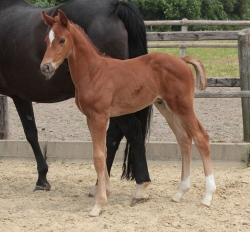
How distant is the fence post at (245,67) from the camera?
6.07 meters

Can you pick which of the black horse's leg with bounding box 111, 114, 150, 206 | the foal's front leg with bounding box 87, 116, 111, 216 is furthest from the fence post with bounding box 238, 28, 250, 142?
the foal's front leg with bounding box 87, 116, 111, 216

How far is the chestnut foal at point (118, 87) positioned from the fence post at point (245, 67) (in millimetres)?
1825

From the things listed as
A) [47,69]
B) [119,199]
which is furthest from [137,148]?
[47,69]

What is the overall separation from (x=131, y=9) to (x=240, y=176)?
6.27 feet

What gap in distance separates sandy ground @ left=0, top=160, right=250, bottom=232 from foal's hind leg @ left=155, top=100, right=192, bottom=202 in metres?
0.10

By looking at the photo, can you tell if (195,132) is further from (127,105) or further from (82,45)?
(82,45)

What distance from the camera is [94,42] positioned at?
4691 millimetres

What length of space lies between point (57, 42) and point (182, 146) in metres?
1.38

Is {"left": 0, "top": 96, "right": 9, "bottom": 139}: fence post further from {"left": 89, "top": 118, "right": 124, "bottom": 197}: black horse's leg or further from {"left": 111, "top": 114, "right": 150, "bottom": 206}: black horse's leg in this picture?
{"left": 111, "top": 114, "right": 150, "bottom": 206}: black horse's leg

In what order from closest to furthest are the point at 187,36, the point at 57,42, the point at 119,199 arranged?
the point at 57,42
the point at 119,199
the point at 187,36

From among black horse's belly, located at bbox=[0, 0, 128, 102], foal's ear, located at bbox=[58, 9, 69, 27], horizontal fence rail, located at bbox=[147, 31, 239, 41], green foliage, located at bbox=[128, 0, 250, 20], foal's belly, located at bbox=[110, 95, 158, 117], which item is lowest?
green foliage, located at bbox=[128, 0, 250, 20]

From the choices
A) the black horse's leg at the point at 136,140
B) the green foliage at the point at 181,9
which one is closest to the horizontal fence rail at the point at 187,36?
the black horse's leg at the point at 136,140

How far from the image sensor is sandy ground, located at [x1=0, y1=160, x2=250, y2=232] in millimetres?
3926

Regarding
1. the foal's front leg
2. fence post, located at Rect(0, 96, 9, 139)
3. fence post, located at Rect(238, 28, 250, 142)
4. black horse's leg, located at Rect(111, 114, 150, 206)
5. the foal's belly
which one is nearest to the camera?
the foal's front leg
